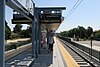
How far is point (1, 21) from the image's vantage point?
24.4 ft

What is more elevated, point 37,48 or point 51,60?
point 37,48

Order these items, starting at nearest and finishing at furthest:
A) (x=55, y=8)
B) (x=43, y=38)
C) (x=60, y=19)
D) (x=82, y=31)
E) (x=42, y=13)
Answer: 1. (x=55, y=8)
2. (x=42, y=13)
3. (x=60, y=19)
4. (x=43, y=38)
5. (x=82, y=31)

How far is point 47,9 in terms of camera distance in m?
22.8

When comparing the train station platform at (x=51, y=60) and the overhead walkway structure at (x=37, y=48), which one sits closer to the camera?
the overhead walkway structure at (x=37, y=48)

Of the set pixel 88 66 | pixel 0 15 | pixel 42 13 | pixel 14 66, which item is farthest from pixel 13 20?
pixel 0 15

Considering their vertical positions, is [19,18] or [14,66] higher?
[19,18]

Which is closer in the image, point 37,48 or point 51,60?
point 51,60

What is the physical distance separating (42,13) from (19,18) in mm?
1990

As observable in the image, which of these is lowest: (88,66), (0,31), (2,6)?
(88,66)

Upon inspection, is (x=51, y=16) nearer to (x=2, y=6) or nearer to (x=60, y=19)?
(x=60, y=19)

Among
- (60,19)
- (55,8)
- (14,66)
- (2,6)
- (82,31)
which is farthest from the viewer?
(82,31)

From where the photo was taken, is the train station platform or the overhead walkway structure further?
the train station platform

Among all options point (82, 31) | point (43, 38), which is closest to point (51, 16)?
point (43, 38)

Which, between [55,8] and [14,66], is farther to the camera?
[55,8]
